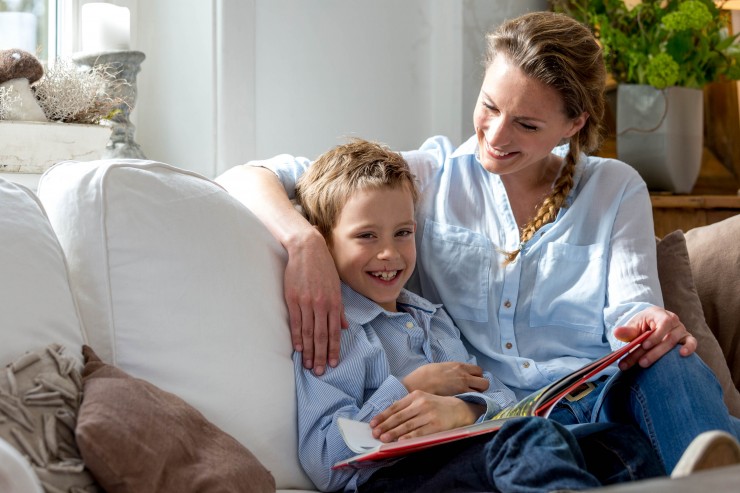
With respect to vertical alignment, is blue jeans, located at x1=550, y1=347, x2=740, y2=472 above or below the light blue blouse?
below

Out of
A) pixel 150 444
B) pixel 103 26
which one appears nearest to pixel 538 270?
pixel 150 444

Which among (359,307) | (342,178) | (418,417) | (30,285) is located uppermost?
(342,178)

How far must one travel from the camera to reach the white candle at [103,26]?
213 centimetres

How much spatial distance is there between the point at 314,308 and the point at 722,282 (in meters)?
0.96

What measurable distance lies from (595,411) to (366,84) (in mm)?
1358

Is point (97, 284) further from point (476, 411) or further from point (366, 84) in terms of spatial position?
point (366, 84)

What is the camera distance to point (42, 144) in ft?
6.31

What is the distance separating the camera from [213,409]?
135cm

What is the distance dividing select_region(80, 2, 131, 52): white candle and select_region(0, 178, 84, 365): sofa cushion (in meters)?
0.89

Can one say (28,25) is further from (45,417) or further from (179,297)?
(45,417)

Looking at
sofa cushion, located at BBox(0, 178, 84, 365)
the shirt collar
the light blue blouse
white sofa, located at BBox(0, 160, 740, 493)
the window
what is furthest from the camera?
the window

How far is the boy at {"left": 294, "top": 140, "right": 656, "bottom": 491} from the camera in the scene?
4.07ft

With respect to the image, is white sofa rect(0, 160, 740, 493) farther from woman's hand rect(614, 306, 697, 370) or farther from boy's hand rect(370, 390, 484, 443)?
woman's hand rect(614, 306, 697, 370)

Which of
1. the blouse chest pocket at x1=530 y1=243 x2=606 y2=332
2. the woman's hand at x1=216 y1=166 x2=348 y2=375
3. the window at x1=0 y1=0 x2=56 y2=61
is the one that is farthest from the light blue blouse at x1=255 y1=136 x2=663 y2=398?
the window at x1=0 y1=0 x2=56 y2=61
